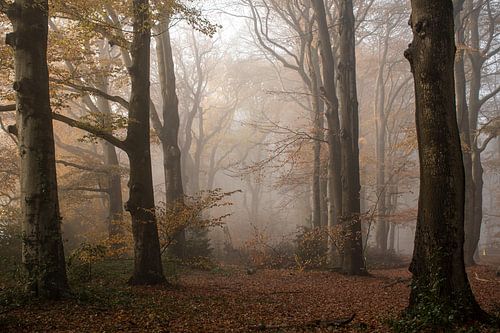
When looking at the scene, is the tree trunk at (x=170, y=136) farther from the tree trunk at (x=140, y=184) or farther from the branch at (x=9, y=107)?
the branch at (x=9, y=107)

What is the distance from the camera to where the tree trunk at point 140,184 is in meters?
8.95

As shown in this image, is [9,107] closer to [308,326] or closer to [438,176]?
[308,326]

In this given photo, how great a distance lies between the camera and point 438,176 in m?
5.33

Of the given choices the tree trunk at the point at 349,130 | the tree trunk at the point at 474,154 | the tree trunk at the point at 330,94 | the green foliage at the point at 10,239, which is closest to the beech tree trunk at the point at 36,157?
the green foliage at the point at 10,239

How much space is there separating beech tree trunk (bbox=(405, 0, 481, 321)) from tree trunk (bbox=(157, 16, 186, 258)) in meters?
9.66

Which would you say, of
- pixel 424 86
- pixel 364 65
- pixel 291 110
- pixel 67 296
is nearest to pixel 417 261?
pixel 424 86

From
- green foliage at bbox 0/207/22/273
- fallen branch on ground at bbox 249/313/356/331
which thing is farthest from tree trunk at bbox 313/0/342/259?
green foliage at bbox 0/207/22/273

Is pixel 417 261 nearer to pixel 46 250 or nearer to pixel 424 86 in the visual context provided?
pixel 424 86

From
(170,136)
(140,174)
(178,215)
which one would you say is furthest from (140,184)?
(170,136)

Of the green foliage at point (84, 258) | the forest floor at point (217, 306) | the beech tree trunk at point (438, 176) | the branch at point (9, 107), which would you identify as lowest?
the forest floor at point (217, 306)

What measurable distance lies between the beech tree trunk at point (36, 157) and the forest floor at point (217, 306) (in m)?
0.50

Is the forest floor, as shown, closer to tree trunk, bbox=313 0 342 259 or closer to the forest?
the forest

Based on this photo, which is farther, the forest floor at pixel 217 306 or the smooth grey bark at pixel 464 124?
the smooth grey bark at pixel 464 124

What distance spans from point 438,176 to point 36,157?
19.6 ft
